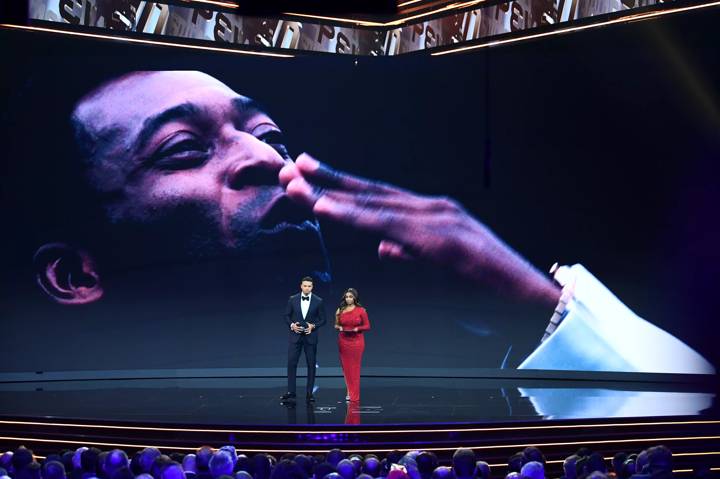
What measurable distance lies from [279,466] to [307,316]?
513cm

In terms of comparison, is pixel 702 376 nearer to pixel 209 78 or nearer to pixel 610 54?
pixel 610 54

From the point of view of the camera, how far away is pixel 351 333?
29.1 feet

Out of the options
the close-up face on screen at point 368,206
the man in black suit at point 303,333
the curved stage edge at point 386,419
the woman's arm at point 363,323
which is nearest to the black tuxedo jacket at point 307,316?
the man in black suit at point 303,333

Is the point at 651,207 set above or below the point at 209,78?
below

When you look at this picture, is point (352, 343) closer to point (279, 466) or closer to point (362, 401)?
point (362, 401)

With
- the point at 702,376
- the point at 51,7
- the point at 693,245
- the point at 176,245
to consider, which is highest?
the point at 51,7

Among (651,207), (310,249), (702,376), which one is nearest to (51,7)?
(310,249)

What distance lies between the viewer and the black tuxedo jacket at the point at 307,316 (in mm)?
9023

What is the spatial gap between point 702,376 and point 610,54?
403cm

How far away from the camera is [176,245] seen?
11.6 m

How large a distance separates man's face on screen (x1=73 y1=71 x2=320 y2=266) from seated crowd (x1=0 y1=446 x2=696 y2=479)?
728cm

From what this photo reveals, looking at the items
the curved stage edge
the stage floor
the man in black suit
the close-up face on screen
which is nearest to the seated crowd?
the curved stage edge

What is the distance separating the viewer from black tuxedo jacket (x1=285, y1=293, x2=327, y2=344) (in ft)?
29.6

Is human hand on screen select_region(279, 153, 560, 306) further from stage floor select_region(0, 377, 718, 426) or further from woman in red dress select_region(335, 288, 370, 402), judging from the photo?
woman in red dress select_region(335, 288, 370, 402)
